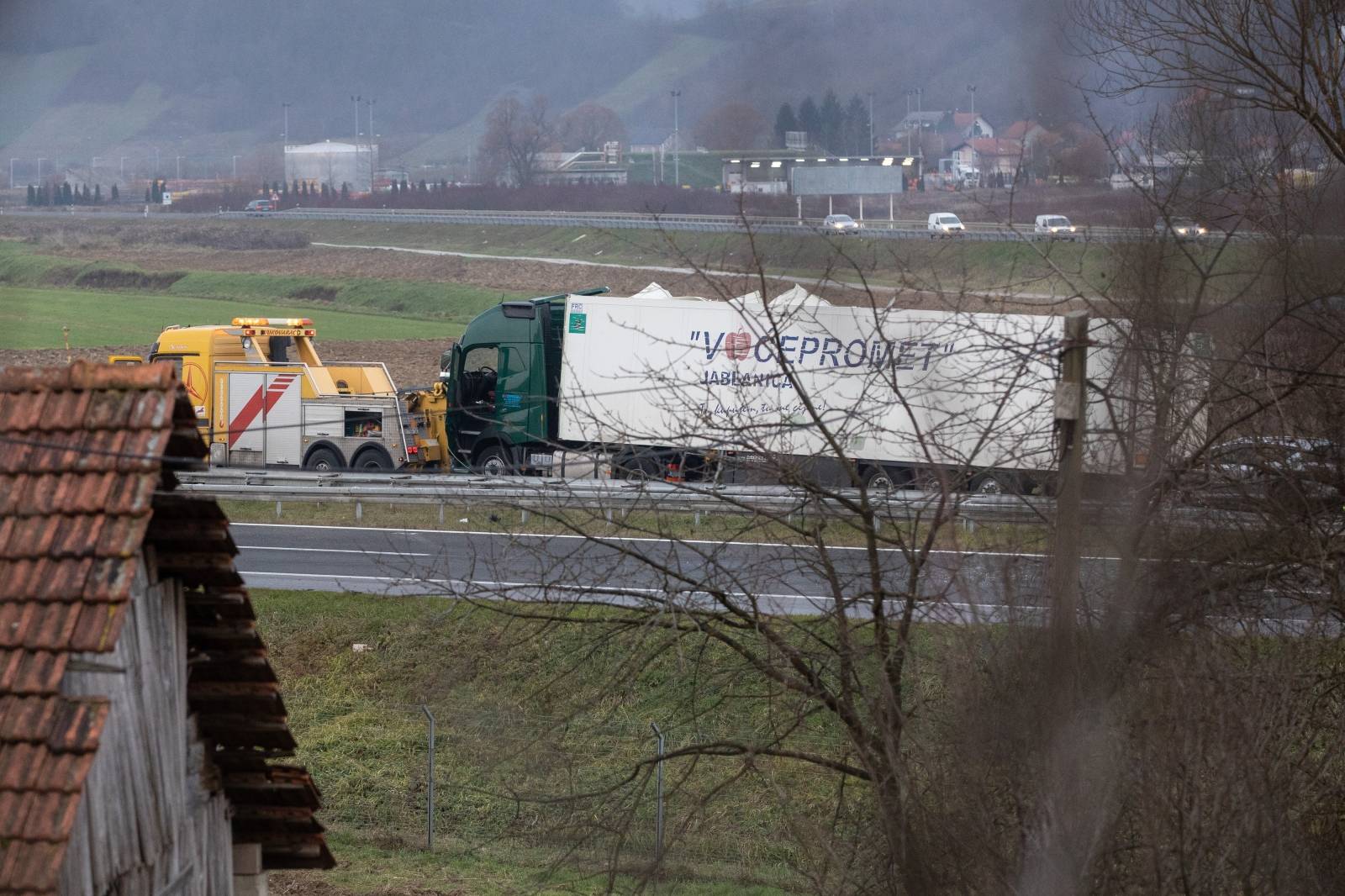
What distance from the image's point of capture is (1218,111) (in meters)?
9.20

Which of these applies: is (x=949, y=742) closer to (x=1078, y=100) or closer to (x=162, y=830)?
(x=1078, y=100)

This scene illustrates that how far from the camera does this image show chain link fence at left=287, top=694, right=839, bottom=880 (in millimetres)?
8031

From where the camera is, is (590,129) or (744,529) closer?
(744,529)

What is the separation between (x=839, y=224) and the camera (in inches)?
263

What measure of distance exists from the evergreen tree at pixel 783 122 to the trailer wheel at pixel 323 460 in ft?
55.2

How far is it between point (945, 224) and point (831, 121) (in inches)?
52.4

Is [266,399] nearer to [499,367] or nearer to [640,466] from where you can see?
[499,367]

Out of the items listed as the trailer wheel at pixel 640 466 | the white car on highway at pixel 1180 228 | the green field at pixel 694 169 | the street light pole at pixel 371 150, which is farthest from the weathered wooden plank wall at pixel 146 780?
the street light pole at pixel 371 150

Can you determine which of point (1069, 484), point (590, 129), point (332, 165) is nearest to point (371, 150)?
point (332, 165)

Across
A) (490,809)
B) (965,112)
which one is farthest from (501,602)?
(490,809)

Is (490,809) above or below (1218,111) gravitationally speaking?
below

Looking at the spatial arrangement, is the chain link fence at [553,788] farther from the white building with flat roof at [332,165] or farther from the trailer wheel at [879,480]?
the white building with flat roof at [332,165]

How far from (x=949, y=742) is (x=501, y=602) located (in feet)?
8.83

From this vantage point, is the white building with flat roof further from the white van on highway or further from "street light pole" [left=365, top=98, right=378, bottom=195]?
the white van on highway
